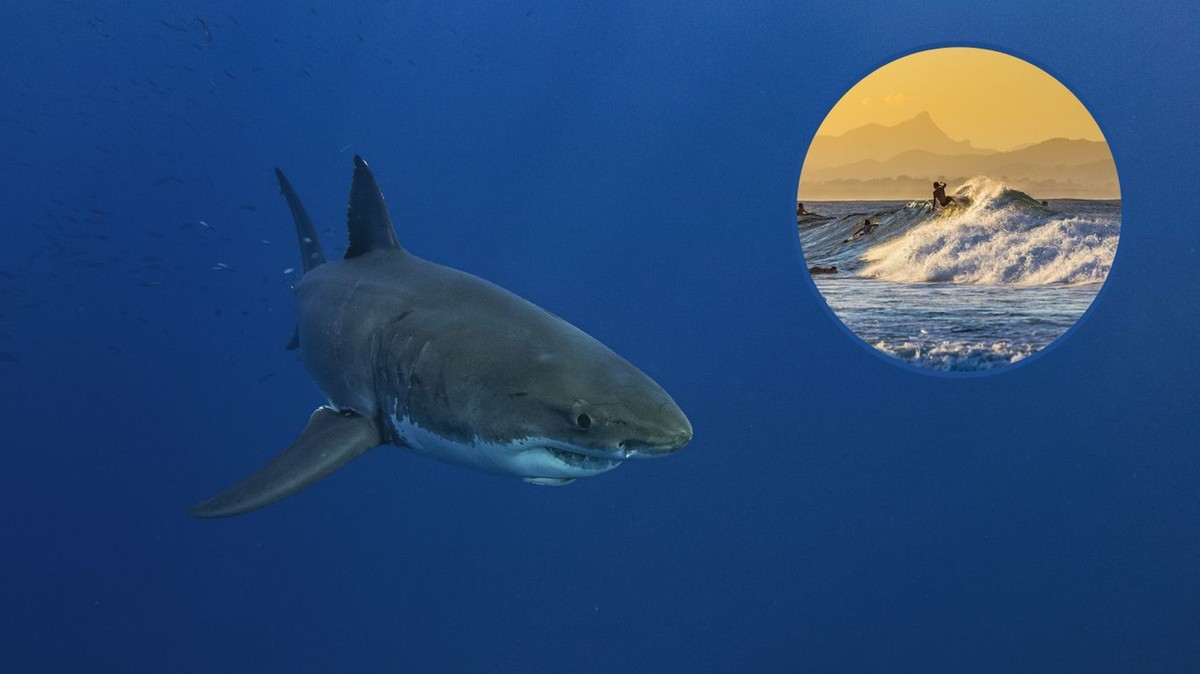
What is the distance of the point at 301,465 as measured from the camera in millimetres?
2781

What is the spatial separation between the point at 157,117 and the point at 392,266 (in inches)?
204

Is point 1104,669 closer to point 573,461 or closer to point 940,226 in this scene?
point 940,226

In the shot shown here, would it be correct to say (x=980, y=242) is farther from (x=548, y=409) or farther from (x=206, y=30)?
(x=206, y=30)

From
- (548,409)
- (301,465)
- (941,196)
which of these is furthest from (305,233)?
(941,196)

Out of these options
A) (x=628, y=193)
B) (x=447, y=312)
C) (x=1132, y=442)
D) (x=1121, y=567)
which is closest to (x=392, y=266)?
(x=447, y=312)

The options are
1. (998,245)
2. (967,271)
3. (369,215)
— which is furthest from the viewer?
(967,271)

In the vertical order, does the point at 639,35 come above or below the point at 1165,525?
above

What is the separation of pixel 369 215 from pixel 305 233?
4.10 ft

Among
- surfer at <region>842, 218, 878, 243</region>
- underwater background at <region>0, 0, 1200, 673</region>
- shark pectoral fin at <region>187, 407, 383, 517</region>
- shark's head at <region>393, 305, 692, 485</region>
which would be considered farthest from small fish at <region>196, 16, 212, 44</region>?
surfer at <region>842, 218, 878, 243</region>

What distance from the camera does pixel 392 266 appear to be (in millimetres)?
3502

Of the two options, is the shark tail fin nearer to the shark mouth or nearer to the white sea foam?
the shark mouth

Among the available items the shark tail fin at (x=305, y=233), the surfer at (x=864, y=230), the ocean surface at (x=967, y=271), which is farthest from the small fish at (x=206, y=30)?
the surfer at (x=864, y=230)

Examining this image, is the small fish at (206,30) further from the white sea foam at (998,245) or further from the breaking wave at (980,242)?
the white sea foam at (998,245)

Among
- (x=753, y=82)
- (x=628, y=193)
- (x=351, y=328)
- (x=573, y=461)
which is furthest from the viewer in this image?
(x=628, y=193)
